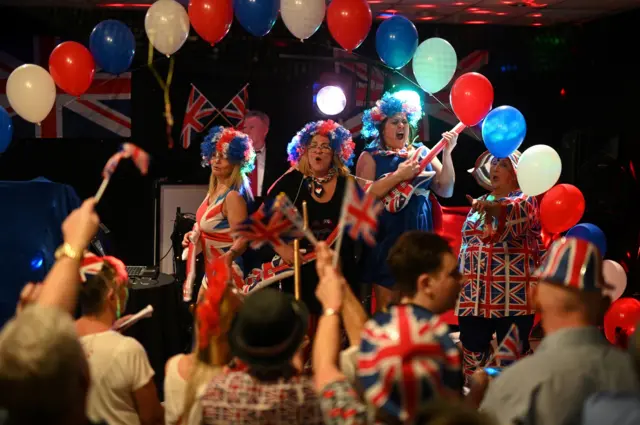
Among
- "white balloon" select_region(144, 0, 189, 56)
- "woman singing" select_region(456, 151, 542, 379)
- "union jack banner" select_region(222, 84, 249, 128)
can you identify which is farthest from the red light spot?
"woman singing" select_region(456, 151, 542, 379)

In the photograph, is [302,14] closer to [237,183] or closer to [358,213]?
[237,183]

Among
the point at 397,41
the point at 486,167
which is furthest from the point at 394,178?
the point at 397,41

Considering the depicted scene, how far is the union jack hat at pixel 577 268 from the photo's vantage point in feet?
6.89

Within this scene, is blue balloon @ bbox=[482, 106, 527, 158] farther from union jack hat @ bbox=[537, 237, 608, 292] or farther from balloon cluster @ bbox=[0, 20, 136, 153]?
union jack hat @ bbox=[537, 237, 608, 292]

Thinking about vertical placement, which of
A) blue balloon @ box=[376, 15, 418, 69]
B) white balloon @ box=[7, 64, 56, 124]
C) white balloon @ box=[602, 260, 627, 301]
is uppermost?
blue balloon @ box=[376, 15, 418, 69]

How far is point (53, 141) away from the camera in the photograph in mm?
6961

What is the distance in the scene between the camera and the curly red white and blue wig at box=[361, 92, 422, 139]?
499 centimetres

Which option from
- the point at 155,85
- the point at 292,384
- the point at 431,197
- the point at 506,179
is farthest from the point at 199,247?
the point at 292,384

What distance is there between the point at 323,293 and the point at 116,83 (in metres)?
5.36

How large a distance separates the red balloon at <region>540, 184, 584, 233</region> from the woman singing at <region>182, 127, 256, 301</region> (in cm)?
181

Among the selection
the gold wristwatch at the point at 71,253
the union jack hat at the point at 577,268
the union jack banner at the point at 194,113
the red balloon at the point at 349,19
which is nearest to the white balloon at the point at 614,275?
the red balloon at the point at 349,19

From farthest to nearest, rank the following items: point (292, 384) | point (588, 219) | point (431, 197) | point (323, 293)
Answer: point (588, 219), point (431, 197), point (323, 293), point (292, 384)

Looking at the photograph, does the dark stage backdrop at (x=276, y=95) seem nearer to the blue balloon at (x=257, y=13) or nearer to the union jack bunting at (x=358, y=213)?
the blue balloon at (x=257, y=13)

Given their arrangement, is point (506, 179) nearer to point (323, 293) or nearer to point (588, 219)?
point (588, 219)
